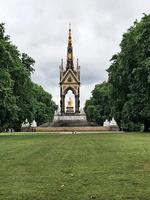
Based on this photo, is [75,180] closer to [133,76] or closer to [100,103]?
[133,76]

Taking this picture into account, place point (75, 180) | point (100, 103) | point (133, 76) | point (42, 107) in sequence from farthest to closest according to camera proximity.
Result: point (42, 107)
point (100, 103)
point (133, 76)
point (75, 180)

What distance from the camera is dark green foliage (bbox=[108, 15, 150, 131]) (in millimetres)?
51312

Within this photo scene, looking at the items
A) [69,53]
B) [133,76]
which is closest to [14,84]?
[133,76]

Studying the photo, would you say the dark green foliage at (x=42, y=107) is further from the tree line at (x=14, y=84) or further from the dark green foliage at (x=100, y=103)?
the tree line at (x=14, y=84)

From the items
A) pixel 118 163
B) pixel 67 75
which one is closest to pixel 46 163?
pixel 118 163

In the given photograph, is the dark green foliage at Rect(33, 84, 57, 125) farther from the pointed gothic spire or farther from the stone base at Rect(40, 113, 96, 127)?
the pointed gothic spire

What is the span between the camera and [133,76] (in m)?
54.8

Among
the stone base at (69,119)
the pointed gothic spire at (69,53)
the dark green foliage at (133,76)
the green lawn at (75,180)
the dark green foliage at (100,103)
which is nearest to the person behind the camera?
the green lawn at (75,180)

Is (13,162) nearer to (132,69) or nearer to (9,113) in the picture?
(9,113)

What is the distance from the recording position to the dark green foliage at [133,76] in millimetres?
51312

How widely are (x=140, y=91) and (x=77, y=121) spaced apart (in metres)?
58.8

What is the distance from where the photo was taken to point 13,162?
16.8 m

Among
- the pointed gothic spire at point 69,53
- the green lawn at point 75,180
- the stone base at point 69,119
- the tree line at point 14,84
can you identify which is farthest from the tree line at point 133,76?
the pointed gothic spire at point 69,53

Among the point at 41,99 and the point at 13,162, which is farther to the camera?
the point at 41,99
